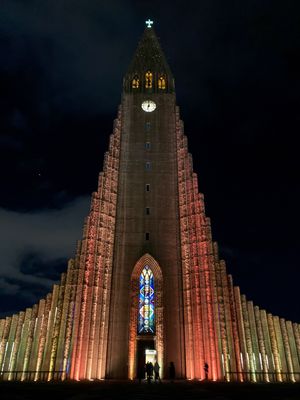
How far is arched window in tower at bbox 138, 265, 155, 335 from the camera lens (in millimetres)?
30438

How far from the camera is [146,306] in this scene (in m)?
31.2

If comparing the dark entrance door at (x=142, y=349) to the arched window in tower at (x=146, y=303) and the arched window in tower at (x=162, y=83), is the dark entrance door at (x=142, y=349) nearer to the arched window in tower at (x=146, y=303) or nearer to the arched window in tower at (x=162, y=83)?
the arched window in tower at (x=146, y=303)

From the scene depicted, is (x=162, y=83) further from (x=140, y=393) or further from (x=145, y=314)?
(x=140, y=393)

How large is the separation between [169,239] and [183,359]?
11003 millimetres

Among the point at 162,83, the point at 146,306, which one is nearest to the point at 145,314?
the point at 146,306

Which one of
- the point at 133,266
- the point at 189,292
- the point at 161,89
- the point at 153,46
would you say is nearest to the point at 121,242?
the point at 133,266

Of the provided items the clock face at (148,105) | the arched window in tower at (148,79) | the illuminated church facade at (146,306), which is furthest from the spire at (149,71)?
the illuminated church facade at (146,306)

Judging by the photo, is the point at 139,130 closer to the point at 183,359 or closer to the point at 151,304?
the point at 151,304

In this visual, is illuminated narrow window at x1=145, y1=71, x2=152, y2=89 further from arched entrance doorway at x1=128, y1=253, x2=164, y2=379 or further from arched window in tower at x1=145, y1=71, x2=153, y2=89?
arched entrance doorway at x1=128, y1=253, x2=164, y2=379

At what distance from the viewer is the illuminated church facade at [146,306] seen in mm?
28164

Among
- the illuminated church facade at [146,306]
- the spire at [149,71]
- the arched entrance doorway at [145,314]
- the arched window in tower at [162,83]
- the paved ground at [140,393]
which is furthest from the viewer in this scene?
the arched window in tower at [162,83]

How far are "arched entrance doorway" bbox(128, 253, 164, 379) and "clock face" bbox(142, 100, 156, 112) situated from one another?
61.8 ft

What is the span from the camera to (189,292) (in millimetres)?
30781

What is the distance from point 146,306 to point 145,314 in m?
Answer: 0.72
